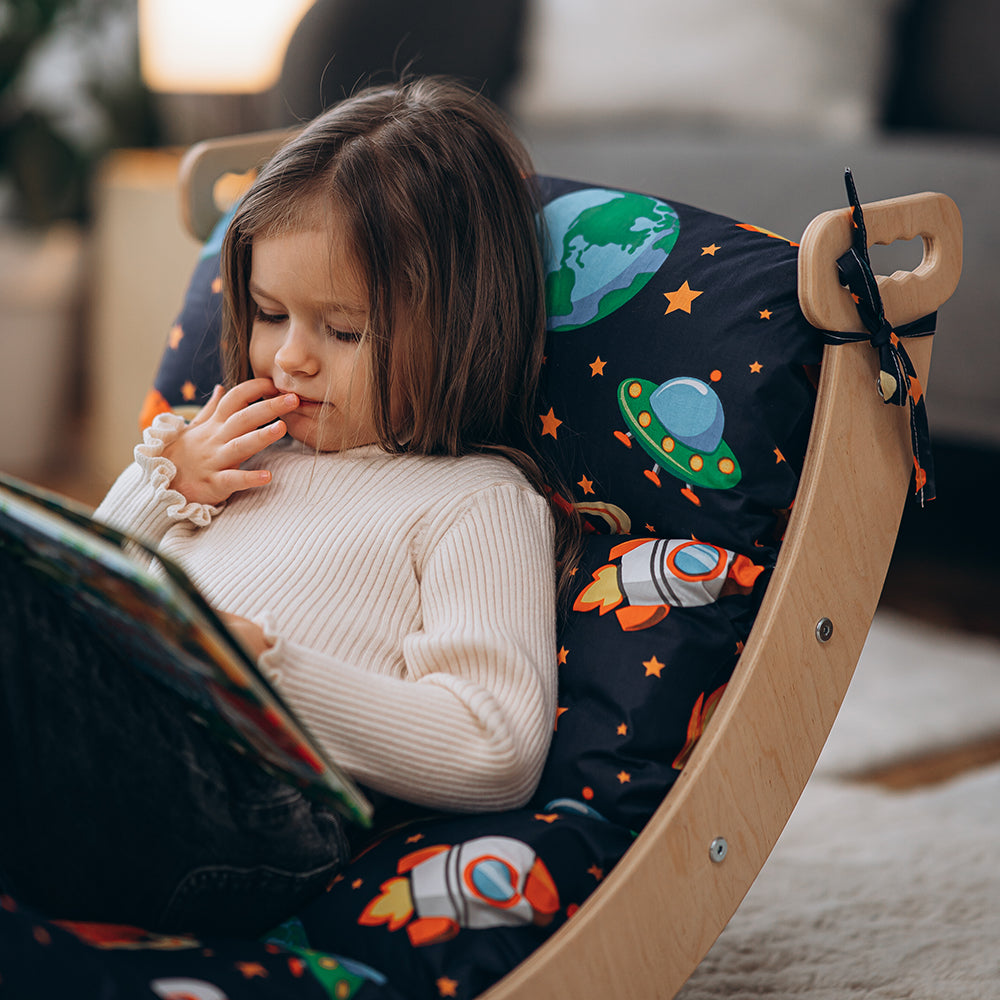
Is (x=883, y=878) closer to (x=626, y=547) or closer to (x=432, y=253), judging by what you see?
(x=626, y=547)

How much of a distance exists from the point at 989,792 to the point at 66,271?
5.98 feet

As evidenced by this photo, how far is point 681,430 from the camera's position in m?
0.73

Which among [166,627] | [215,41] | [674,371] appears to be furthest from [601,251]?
[215,41]

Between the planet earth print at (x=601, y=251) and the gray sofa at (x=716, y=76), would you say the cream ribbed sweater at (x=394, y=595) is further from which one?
the gray sofa at (x=716, y=76)

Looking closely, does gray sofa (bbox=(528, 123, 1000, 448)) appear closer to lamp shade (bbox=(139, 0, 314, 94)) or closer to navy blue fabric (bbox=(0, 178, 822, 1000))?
navy blue fabric (bbox=(0, 178, 822, 1000))

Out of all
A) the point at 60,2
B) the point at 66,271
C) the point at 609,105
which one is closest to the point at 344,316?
the point at 609,105

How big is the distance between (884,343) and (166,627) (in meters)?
0.44

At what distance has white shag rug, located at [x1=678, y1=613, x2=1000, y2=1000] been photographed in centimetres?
83

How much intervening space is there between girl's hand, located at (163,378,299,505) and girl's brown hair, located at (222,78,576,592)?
2.9 inches

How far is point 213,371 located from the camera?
0.94 meters

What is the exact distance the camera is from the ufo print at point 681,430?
72 cm

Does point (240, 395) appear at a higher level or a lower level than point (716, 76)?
lower

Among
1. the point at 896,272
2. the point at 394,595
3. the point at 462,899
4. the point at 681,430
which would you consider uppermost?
the point at 896,272

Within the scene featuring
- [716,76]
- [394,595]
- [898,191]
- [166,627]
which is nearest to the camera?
[166,627]
